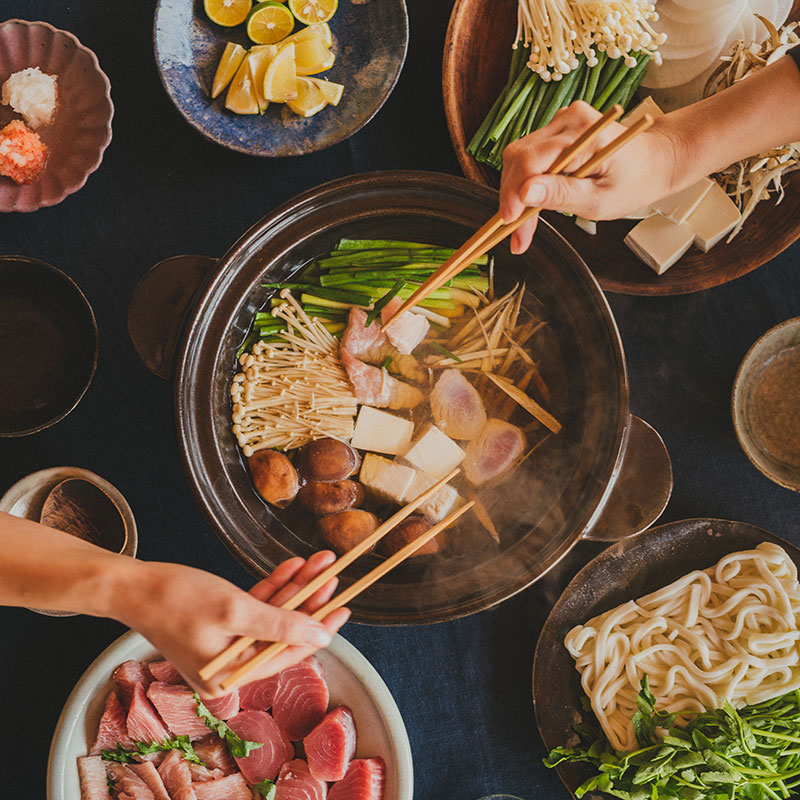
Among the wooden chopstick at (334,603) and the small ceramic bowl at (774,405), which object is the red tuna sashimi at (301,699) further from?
the small ceramic bowl at (774,405)

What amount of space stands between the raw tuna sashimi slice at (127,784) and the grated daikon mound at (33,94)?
209 cm

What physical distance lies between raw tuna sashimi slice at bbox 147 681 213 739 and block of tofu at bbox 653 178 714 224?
2.06 metres

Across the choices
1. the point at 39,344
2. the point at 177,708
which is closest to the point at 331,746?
the point at 177,708

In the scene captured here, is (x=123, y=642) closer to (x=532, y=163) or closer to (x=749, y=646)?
(x=532, y=163)

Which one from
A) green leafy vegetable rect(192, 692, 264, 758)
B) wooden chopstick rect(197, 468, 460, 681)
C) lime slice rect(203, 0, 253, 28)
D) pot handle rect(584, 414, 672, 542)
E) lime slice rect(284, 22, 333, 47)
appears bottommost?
green leafy vegetable rect(192, 692, 264, 758)

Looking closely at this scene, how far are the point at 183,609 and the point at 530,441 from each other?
1144mm

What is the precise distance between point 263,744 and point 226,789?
0.59 feet

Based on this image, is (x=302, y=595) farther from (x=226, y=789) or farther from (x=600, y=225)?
(x=600, y=225)

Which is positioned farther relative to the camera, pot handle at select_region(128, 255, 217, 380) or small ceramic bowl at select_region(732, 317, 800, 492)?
small ceramic bowl at select_region(732, 317, 800, 492)

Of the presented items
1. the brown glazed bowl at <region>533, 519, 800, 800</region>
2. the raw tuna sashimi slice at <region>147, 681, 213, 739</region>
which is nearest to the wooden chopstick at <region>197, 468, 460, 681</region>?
the brown glazed bowl at <region>533, 519, 800, 800</region>

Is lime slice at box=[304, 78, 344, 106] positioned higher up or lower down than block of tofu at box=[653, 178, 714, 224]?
higher up

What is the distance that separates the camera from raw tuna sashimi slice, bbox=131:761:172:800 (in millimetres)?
2225

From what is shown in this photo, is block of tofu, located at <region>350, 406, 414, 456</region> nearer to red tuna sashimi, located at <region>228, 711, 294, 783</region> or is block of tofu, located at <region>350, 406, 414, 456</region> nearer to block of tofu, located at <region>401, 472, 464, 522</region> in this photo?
block of tofu, located at <region>401, 472, 464, 522</region>

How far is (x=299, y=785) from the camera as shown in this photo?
222cm
